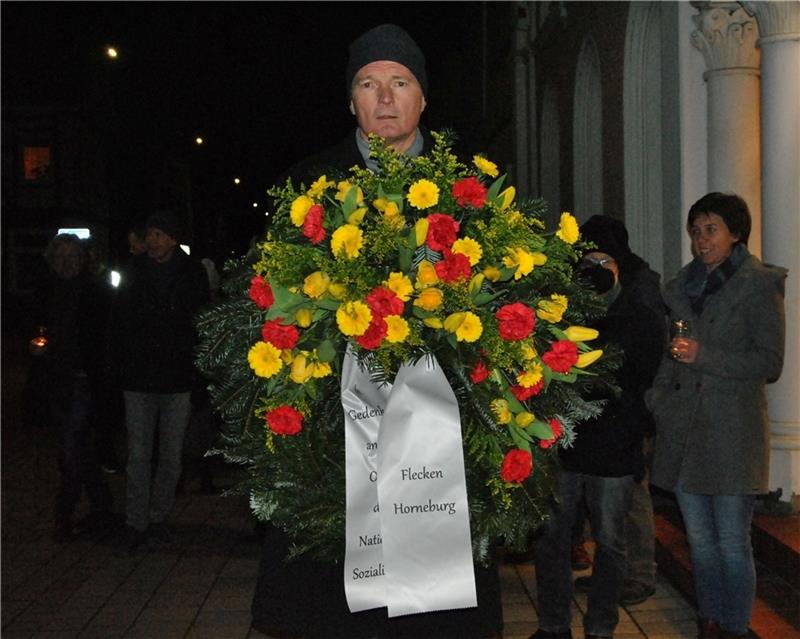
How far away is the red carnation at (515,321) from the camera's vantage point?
2.56m

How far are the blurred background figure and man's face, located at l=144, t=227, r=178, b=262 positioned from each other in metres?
0.53

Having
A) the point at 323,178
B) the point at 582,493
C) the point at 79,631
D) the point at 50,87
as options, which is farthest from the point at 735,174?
the point at 50,87

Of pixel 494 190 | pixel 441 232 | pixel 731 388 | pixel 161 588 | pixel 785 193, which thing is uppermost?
pixel 785 193

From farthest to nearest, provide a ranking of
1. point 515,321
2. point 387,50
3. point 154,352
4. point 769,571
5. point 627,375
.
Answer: point 154,352 → point 769,571 → point 627,375 → point 387,50 → point 515,321

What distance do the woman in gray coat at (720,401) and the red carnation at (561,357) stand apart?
2.55 meters

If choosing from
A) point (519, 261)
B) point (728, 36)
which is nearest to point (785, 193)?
point (728, 36)

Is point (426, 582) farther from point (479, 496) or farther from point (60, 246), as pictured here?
point (60, 246)

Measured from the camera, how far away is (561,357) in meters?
2.65

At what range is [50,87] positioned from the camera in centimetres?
4653

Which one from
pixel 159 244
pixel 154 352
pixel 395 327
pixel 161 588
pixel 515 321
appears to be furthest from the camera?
pixel 159 244

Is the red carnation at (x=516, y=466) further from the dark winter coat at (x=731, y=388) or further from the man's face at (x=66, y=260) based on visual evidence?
the man's face at (x=66, y=260)

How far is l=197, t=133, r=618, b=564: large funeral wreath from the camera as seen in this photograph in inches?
99.9

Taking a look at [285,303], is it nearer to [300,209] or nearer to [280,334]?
[280,334]

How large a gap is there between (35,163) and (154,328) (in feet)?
139
